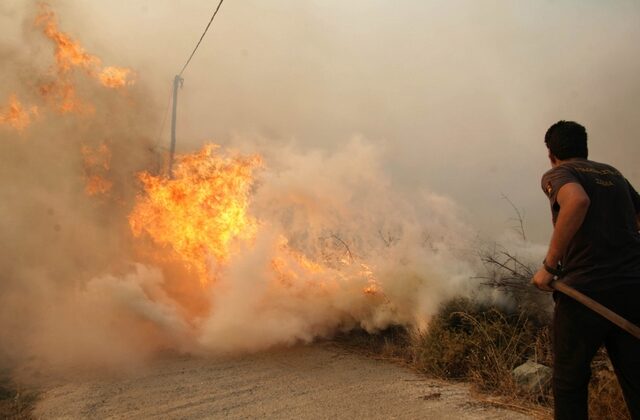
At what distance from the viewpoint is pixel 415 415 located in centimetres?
417

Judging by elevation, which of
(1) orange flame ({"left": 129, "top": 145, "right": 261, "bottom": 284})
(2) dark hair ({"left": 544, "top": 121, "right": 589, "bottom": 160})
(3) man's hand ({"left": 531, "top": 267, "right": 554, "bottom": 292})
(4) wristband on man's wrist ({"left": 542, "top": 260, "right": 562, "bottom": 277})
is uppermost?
(1) orange flame ({"left": 129, "top": 145, "right": 261, "bottom": 284})

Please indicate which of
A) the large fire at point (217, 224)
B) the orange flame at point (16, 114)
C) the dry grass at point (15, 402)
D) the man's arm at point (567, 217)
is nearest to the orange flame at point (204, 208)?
the large fire at point (217, 224)

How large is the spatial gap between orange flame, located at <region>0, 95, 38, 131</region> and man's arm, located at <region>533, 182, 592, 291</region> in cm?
1073

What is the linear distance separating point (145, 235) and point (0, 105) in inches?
156

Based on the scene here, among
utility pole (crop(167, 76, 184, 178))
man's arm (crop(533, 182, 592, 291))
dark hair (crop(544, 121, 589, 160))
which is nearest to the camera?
man's arm (crop(533, 182, 592, 291))

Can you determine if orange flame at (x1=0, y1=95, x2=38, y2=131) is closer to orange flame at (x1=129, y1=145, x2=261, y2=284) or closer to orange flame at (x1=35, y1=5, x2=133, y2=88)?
orange flame at (x1=35, y1=5, x2=133, y2=88)

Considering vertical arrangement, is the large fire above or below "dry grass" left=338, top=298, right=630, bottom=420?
above

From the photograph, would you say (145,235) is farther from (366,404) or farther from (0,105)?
(366,404)

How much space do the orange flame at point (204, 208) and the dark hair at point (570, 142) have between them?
4.95 meters

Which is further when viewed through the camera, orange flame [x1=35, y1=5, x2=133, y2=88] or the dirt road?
orange flame [x1=35, y1=5, x2=133, y2=88]

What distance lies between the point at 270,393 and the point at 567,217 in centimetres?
366

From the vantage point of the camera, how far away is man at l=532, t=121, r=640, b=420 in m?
2.50

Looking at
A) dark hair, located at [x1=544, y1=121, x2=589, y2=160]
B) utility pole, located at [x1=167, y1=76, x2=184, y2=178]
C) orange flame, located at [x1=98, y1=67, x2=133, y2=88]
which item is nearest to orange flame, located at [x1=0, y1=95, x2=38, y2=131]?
orange flame, located at [x1=98, y1=67, x2=133, y2=88]

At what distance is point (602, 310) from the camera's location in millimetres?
2434
